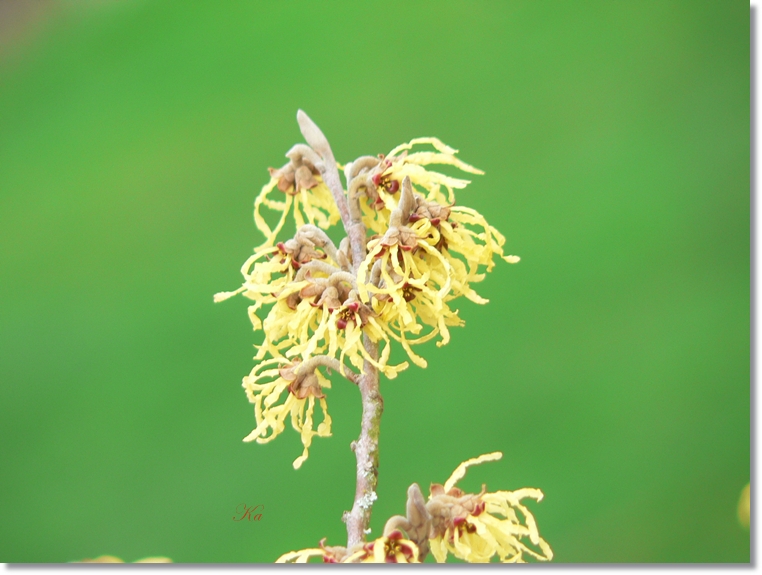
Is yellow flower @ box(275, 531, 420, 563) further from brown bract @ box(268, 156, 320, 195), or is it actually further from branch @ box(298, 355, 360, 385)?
brown bract @ box(268, 156, 320, 195)

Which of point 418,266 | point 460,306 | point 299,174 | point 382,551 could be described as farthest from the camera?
point 460,306

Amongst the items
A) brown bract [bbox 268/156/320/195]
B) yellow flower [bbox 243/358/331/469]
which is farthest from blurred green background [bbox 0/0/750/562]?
brown bract [bbox 268/156/320/195]

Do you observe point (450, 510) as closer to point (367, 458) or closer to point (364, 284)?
point (367, 458)

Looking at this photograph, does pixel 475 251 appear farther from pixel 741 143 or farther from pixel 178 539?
pixel 178 539

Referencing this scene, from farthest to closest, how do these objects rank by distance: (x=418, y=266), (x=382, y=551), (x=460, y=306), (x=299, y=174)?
(x=460, y=306) < (x=299, y=174) < (x=418, y=266) < (x=382, y=551)

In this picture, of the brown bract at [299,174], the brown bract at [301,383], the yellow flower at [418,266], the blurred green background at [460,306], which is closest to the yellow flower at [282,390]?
the brown bract at [301,383]

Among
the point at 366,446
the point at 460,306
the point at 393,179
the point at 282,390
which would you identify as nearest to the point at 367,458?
the point at 366,446

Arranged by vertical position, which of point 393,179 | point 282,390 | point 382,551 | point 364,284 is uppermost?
point 393,179
